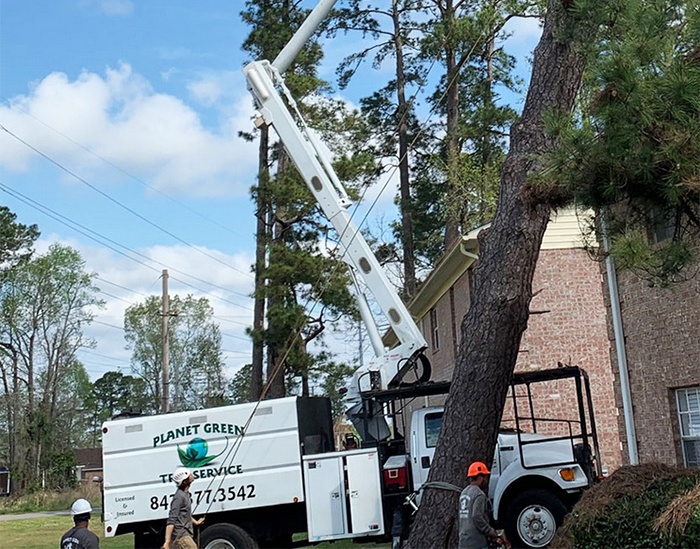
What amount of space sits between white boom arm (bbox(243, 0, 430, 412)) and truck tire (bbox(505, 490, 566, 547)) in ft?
8.71

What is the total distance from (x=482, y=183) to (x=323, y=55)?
23.9ft

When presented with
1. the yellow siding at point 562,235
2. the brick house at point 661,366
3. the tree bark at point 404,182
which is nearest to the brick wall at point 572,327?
the yellow siding at point 562,235

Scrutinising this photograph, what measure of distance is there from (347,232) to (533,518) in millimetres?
5520

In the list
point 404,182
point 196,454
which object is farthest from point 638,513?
point 404,182

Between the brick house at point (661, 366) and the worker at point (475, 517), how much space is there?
481 centimetres

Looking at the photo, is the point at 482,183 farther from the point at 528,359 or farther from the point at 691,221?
the point at 691,221

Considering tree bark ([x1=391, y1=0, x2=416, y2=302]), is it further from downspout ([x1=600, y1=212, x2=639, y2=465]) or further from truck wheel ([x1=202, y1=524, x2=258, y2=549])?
truck wheel ([x1=202, y1=524, x2=258, y2=549])

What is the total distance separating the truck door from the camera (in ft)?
40.9

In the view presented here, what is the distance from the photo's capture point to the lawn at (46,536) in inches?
624

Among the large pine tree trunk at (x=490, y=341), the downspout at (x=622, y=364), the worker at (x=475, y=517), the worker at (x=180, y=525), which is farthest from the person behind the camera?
the downspout at (x=622, y=364)

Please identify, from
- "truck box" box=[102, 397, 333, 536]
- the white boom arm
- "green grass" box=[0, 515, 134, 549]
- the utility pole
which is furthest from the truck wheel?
the utility pole

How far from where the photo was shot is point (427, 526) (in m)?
10.1

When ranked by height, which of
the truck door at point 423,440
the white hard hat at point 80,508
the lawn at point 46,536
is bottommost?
the lawn at point 46,536

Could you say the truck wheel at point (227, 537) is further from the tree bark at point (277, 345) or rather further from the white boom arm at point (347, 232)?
the tree bark at point (277, 345)
